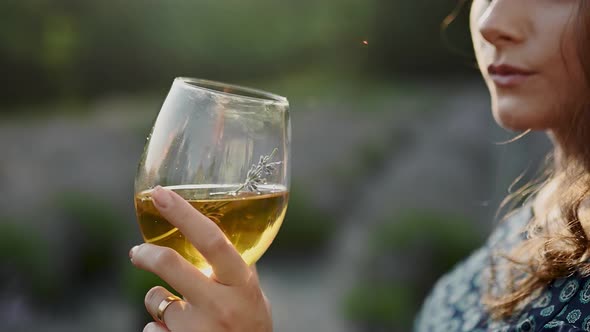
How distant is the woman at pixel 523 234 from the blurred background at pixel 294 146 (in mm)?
1989

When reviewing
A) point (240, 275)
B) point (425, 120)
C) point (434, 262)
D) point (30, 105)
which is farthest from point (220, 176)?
point (425, 120)

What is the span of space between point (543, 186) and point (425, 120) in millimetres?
2813

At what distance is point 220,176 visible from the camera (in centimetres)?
92

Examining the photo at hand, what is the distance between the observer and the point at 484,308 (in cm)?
144

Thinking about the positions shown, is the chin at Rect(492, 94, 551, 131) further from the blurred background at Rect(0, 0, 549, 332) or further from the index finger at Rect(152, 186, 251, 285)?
the blurred background at Rect(0, 0, 549, 332)

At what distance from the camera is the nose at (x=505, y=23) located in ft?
3.64

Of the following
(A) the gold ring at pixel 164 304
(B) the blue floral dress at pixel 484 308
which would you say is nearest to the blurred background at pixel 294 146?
(B) the blue floral dress at pixel 484 308

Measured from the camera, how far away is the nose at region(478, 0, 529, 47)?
1108 millimetres

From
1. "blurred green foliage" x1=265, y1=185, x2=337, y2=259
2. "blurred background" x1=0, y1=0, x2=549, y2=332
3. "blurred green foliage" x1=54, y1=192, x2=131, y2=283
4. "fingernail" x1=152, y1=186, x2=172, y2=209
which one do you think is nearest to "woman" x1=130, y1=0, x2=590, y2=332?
"fingernail" x1=152, y1=186, x2=172, y2=209

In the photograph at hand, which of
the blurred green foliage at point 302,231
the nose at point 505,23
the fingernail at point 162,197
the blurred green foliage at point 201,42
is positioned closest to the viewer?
the fingernail at point 162,197

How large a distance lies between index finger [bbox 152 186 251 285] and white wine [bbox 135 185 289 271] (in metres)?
0.03

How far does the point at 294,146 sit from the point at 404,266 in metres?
0.97

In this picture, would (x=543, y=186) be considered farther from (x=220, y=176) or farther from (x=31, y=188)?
(x=31, y=188)

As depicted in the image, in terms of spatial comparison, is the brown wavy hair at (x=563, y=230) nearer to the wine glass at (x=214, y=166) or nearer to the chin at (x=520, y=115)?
the chin at (x=520, y=115)
